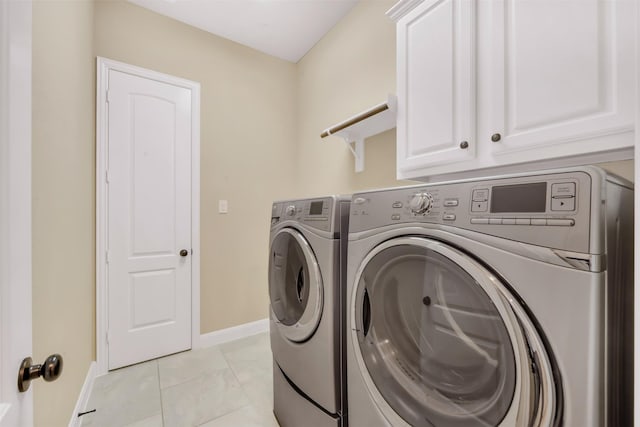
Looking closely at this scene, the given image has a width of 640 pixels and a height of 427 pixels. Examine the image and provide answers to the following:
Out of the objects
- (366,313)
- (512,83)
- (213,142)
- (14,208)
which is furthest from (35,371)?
(213,142)

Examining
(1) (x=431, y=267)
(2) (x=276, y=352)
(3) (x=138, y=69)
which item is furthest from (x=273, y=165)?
(1) (x=431, y=267)

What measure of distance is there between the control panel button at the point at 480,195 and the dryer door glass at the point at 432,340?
0.17 m

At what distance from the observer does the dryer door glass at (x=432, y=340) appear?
669 mm

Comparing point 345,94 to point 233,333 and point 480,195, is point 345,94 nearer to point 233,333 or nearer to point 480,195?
point 480,195

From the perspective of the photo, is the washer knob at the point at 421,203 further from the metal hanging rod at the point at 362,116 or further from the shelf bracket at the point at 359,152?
the shelf bracket at the point at 359,152

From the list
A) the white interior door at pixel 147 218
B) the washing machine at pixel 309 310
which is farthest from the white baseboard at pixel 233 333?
the washing machine at pixel 309 310

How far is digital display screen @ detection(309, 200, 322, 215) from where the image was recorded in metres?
1.24

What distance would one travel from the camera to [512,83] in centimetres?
96

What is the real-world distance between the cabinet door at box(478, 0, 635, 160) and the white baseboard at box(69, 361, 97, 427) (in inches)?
94.0

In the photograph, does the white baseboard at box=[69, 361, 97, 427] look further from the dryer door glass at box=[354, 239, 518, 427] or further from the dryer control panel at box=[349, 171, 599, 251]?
the dryer control panel at box=[349, 171, 599, 251]

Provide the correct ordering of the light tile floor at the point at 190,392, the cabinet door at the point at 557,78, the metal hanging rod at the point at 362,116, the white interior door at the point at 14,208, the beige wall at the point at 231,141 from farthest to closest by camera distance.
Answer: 1. the beige wall at the point at 231,141
2. the light tile floor at the point at 190,392
3. the metal hanging rod at the point at 362,116
4. the cabinet door at the point at 557,78
5. the white interior door at the point at 14,208

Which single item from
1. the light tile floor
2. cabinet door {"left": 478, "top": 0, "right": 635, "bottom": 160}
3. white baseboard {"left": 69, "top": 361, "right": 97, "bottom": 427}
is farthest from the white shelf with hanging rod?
white baseboard {"left": 69, "top": 361, "right": 97, "bottom": 427}

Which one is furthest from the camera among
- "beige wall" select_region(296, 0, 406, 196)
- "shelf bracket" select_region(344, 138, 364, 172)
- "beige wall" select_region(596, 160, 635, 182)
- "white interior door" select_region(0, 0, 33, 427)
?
"shelf bracket" select_region(344, 138, 364, 172)

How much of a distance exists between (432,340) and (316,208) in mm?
690
